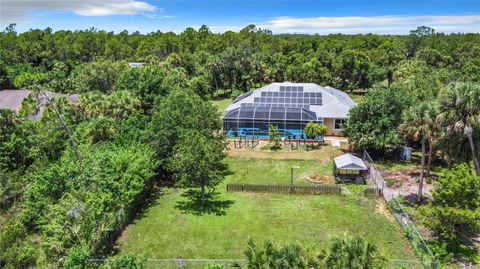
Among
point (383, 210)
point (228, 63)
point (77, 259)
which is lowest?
point (383, 210)

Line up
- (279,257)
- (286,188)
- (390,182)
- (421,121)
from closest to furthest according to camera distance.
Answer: (279,257), (421,121), (286,188), (390,182)

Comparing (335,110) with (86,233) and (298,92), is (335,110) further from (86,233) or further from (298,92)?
(86,233)

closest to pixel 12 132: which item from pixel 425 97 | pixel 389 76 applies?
pixel 425 97

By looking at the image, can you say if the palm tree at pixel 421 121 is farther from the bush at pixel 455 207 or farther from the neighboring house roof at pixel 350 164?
the neighboring house roof at pixel 350 164

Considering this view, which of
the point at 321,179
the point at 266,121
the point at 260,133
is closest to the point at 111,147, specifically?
the point at 321,179

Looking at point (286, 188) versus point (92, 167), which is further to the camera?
point (286, 188)

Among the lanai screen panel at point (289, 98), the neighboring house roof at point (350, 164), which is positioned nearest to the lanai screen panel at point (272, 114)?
the lanai screen panel at point (289, 98)

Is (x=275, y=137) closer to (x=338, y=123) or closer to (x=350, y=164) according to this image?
(x=338, y=123)
